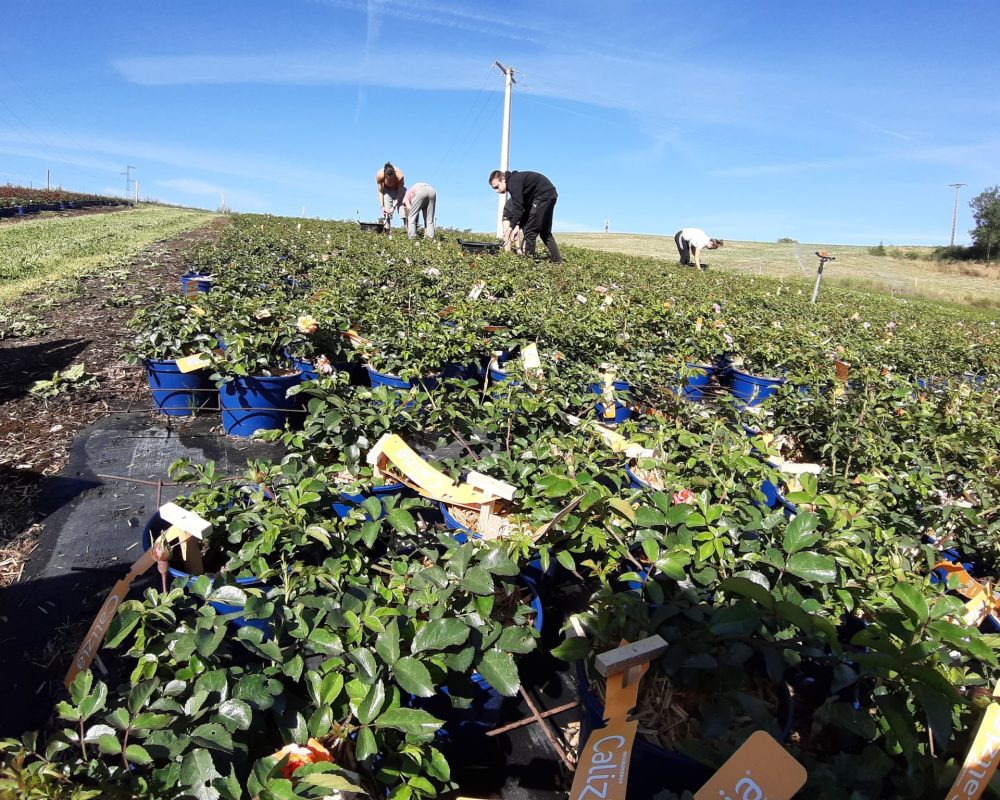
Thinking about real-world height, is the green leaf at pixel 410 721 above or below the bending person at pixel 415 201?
below

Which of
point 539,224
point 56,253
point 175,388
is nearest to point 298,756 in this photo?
point 175,388

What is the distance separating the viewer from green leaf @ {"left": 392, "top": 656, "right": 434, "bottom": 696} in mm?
1024

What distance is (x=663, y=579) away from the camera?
156cm

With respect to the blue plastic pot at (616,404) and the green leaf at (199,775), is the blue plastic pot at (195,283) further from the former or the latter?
the green leaf at (199,775)

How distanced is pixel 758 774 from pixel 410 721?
60 centimetres

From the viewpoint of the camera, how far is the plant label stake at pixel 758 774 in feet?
3.04

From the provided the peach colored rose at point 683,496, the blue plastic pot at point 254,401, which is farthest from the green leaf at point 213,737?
the blue plastic pot at point 254,401

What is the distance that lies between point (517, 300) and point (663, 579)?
387cm

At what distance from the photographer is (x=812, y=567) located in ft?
4.28

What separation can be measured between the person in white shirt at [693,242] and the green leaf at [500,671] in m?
13.5

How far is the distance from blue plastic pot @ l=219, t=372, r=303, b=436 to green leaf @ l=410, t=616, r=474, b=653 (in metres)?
2.48

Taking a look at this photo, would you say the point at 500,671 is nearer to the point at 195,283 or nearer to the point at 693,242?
the point at 195,283

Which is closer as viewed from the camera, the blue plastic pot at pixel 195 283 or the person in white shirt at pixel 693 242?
the blue plastic pot at pixel 195 283

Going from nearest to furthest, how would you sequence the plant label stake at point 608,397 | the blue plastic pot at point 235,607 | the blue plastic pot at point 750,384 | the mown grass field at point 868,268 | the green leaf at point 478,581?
the green leaf at point 478,581 → the blue plastic pot at point 235,607 → the plant label stake at point 608,397 → the blue plastic pot at point 750,384 → the mown grass field at point 868,268
